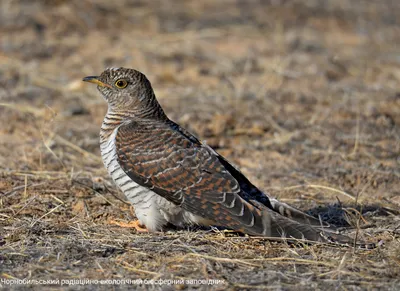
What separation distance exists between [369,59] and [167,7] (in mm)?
4601

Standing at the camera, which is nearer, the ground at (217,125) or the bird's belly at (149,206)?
Answer: the ground at (217,125)

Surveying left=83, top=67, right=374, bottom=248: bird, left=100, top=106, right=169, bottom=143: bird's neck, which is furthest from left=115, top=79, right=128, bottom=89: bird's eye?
left=83, top=67, right=374, bottom=248: bird

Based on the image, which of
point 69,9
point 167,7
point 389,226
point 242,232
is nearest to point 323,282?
point 242,232

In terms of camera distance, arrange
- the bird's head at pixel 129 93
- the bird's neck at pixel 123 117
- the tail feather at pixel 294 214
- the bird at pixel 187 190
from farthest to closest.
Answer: the bird's head at pixel 129 93 < the bird's neck at pixel 123 117 < the tail feather at pixel 294 214 < the bird at pixel 187 190

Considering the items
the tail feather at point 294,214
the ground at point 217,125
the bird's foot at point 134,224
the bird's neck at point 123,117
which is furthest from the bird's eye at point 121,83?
the tail feather at point 294,214

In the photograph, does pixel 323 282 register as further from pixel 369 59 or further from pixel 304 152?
pixel 369 59

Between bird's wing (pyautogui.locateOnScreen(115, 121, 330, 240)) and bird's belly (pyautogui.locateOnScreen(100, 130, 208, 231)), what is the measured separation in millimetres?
63

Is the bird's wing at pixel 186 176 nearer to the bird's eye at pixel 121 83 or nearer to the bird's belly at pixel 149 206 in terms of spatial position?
the bird's belly at pixel 149 206

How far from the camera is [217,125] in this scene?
8.63m

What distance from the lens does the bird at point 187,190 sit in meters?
5.23

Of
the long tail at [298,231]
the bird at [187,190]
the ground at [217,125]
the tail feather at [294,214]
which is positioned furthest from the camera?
the tail feather at [294,214]

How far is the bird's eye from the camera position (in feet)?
19.9

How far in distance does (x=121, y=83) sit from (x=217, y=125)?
274cm

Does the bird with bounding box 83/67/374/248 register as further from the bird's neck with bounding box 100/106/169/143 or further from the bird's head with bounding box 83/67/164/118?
the bird's head with bounding box 83/67/164/118
